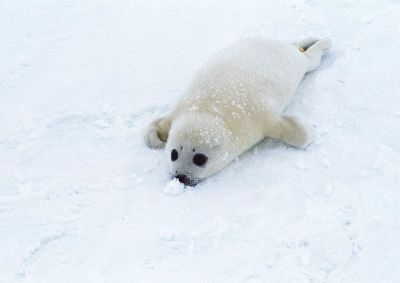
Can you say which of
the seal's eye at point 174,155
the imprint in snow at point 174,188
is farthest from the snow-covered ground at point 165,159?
the seal's eye at point 174,155

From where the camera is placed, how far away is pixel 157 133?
11.3 feet

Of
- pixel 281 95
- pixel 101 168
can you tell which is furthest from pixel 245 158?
pixel 101 168

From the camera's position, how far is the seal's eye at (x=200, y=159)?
3.10 meters

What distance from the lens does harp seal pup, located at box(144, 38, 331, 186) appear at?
3117mm

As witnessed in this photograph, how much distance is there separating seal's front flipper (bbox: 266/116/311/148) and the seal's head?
1.32ft

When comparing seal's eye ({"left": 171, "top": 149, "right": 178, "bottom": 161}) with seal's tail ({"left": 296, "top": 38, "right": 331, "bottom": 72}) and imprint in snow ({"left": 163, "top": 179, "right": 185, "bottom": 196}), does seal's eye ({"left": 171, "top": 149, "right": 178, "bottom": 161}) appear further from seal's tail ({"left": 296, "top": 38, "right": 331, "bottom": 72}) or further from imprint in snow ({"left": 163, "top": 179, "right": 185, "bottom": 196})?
seal's tail ({"left": 296, "top": 38, "right": 331, "bottom": 72})

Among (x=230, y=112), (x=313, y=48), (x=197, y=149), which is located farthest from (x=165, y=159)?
(x=313, y=48)

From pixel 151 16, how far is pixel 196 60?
835 millimetres

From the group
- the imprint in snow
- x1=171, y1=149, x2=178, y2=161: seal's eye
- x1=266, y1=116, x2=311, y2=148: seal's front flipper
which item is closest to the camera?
the imprint in snow

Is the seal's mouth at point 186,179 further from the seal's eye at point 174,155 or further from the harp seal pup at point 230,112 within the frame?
the seal's eye at point 174,155

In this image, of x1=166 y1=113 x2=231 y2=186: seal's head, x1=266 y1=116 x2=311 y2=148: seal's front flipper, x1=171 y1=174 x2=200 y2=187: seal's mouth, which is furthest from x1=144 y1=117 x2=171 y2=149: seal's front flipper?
x1=266 y1=116 x2=311 y2=148: seal's front flipper

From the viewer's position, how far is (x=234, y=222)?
9.05 feet

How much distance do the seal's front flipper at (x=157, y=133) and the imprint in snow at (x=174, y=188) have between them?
41 centimetres

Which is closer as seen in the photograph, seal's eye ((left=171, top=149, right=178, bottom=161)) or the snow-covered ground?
the snow-covered ground
